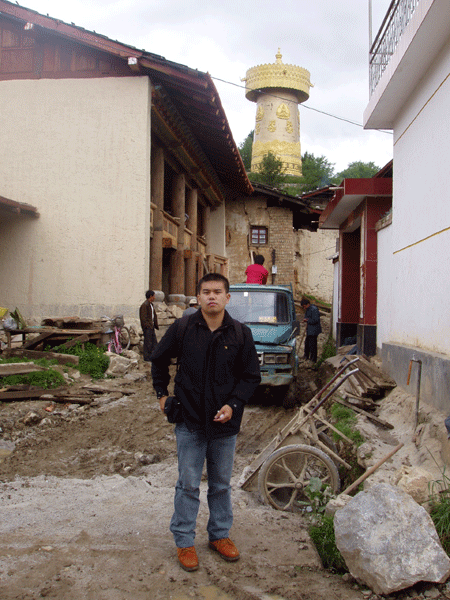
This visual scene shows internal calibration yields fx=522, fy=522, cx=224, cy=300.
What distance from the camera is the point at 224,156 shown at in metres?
17.5

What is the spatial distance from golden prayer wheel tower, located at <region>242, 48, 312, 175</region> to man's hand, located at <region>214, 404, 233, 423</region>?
3463cm

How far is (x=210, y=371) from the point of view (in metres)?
3.23

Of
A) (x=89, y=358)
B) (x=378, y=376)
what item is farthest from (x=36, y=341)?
(x=378, y=376)

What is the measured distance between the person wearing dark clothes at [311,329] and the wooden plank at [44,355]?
6.45m

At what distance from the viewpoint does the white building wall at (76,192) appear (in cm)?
1245

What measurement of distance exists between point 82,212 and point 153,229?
2.04m

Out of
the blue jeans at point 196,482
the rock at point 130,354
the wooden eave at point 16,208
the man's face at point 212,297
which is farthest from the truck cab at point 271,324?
the wooden eave at point 16,208

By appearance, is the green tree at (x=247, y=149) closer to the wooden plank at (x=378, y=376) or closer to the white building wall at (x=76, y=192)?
the white building wall at (x=76, y=192)

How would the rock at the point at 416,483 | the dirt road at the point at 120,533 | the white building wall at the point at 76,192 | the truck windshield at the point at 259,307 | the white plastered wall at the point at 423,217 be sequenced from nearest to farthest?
the dirt road at the point at 120,533 < the rock at the point at 416,483 < the white plastered wall at the point at 423,217 < the truck windshield at the point at 259,307 < the white building wall at the point at 76,192

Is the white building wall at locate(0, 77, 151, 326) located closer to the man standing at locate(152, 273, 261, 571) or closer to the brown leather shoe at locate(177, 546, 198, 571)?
the man standing at locate(152, 273, 261, 571)

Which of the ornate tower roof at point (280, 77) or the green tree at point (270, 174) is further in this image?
the ornate tower roof at point (280, 77)

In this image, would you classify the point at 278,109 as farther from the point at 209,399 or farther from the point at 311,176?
the point at 209,399

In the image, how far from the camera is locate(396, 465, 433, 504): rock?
150 inches

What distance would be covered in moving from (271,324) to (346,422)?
11.5 ft
